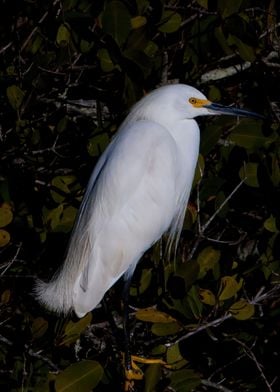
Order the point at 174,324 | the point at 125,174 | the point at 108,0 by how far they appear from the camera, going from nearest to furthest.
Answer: the point at 174,324
the point at 108,0
the point at 125,174

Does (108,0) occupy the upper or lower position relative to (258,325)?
upper

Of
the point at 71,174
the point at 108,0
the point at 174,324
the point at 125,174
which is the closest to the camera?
the point at 174,324

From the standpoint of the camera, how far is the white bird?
2631 millimetres

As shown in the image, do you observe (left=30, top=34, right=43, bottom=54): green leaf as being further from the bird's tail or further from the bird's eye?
the bird's tail

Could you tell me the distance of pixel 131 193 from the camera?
2.72 meters

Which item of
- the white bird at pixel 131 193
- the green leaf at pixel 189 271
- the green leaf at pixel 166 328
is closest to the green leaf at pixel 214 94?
the white bird at pixel 131 193

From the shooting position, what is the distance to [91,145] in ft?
8.79

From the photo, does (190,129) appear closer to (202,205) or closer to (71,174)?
(202,205)

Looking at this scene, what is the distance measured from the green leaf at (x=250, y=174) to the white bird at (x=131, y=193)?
0.16 meters

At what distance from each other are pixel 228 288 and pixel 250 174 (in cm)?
42

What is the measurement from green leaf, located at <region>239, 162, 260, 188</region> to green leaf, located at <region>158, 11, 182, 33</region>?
0.47 metres

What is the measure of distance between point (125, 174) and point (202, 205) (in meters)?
0.26

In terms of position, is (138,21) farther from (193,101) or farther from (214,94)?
(214,94)

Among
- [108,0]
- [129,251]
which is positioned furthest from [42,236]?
[108,0]
